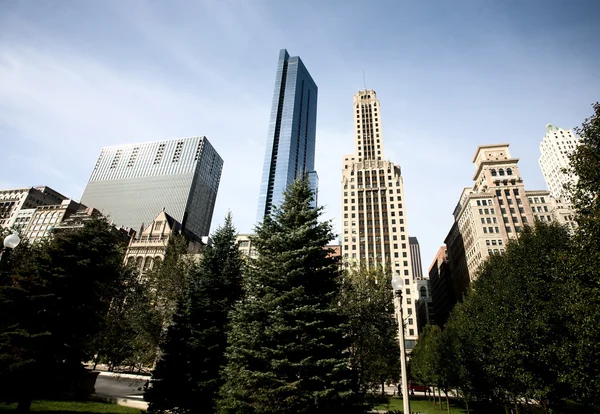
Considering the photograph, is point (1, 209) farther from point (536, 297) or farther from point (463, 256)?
point (463, 256)

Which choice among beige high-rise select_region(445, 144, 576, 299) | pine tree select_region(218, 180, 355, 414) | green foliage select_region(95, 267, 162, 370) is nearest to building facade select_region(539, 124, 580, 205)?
beige high-rise select_region(445, 144, 576, 299)

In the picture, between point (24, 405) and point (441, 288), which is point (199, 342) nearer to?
point (24, 405)

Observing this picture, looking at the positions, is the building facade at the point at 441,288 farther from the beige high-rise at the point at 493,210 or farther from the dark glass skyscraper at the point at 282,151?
the dark glass skyscraper at the point at 282,151

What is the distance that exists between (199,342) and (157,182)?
15827cm

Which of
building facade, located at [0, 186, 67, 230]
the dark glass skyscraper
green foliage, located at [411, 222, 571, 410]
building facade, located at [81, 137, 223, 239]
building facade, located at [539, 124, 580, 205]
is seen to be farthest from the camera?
the dark glass skyscraper

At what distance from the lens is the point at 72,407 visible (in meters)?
18.3

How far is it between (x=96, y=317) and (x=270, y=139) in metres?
171

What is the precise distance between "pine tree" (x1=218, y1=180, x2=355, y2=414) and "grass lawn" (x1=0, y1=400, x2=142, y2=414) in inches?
347

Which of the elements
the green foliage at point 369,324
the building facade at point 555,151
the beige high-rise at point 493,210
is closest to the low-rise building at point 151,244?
the green foliage at point 369,324

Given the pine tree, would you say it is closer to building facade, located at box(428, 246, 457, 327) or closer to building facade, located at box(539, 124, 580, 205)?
building facade, located at box(428, 246, 457, 327)

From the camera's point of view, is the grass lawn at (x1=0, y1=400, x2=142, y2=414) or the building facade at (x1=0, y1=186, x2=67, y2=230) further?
the building facade at (x1=0, y1=186, x2=67, y2=230)

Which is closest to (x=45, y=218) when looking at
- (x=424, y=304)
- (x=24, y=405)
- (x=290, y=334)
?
(x=24, y=405)

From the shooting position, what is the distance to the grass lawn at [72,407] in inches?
667

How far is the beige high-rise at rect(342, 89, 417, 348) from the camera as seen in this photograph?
84.3 meters
